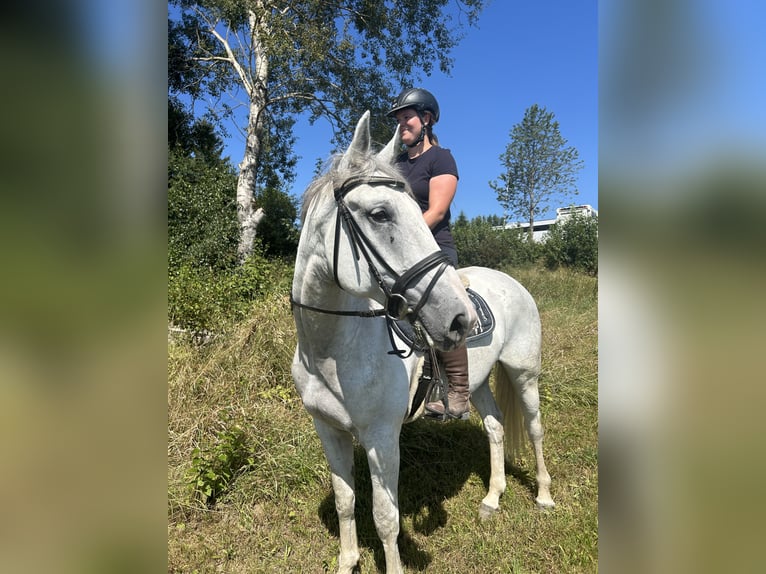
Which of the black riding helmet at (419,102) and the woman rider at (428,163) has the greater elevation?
the black riding helmet at (419,102)

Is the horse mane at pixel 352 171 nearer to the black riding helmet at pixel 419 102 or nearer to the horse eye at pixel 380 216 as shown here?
the horse eye at pixel 380 216

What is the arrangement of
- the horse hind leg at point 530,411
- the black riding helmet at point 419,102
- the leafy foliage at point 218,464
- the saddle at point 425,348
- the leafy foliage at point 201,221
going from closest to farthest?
1. the saddle at point 425,348
2. the black riding helmet at point 419,102
3. the leafy foliage at point 218,464
4. the horse hind leg at point 530,411
5. the leafy foliage at point 201,221

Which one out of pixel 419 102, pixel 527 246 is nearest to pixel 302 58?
pixel 419 102

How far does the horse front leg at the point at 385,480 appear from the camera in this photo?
2307 millimetres

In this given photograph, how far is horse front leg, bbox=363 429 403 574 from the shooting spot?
2307mm

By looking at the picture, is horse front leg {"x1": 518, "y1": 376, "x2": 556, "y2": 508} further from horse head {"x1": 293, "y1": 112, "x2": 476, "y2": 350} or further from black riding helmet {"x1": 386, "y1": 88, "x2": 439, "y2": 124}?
black riding helmet {"x1": 386, "y1": 88, "x2": 439, "y2": 124}

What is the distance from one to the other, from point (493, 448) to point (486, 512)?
52 centimetres

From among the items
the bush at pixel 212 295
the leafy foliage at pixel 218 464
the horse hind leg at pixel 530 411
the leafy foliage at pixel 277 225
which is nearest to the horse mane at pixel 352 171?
the horse hind leg at pixel 530 411

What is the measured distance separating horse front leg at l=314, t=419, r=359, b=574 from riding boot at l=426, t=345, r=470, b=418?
624 mm

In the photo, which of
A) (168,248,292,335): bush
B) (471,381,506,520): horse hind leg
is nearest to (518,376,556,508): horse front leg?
(471,381,506,520): horse hind leg

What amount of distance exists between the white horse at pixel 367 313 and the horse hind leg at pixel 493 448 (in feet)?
2.26

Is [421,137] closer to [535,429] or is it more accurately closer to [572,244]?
[535,429]

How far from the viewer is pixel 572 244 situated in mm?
19594
